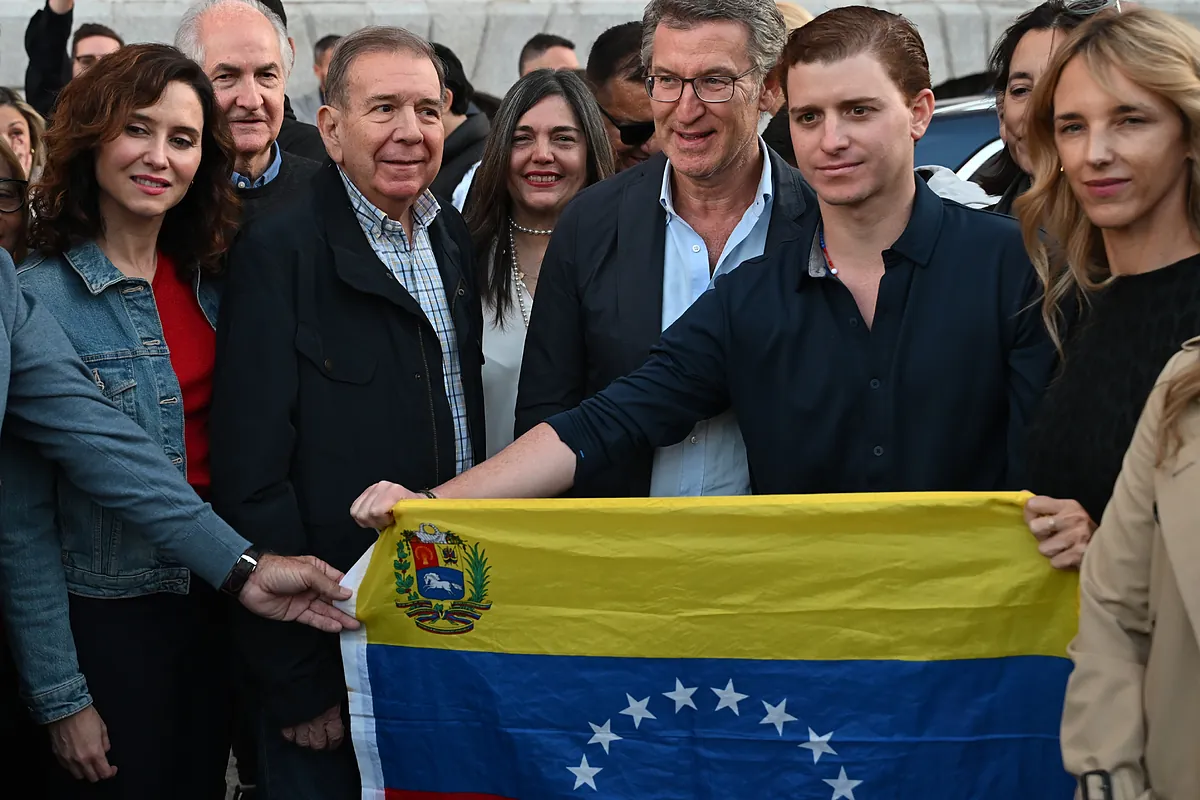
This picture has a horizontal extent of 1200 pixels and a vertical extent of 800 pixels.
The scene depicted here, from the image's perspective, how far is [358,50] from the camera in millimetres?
3830

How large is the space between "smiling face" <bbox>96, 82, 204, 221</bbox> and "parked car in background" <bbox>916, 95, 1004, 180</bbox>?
4072 mm

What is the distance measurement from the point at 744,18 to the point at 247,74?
1.81 m

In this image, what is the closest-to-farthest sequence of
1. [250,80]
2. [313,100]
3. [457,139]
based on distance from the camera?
[250,80], [457,139], [313,100]

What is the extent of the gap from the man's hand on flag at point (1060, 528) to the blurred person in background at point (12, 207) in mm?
2456

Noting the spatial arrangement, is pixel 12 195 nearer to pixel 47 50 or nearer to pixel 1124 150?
pixel 1124 150

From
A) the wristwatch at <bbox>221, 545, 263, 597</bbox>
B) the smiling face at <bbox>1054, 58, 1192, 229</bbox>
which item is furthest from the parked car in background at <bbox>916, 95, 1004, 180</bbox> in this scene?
the wristwatch at <bbox>221, 545, 263, 597</bbox>

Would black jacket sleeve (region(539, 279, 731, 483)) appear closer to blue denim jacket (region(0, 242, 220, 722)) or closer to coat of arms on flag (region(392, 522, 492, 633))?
coat of arms on flag (region(392, 522, 492, 633))

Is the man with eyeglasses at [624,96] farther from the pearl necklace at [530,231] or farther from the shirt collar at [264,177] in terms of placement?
the shirt collar at [264,177]

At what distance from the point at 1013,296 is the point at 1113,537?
0.84m

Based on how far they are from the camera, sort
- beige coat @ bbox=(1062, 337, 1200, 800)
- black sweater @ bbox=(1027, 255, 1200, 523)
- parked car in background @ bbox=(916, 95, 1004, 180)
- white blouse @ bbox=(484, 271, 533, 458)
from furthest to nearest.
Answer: parked car in background @ bbox=(916, 95, 1004, 180) → white blouse @ bbox=(484, 271, 533, 458) → black sweater @ bbox=(1027, 255, 1200, 523) → beige coat @ bbox=(1062, 337, 1200, 800)

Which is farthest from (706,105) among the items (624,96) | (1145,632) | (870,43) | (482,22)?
(482,22)

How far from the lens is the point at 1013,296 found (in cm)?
324

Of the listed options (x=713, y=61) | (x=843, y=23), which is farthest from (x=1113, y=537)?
(x=713, y=61)

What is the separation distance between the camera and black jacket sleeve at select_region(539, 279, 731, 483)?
11.3ft
